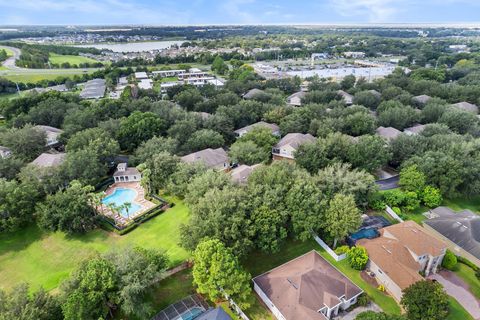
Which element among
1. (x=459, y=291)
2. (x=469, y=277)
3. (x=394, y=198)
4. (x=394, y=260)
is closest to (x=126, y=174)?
(x=394, y=260)

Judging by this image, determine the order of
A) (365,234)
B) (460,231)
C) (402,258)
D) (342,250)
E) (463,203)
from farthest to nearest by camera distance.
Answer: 1. (463,203)
2. (365,234)
3. (460,231)
4. (342,250)
5. (402,258)

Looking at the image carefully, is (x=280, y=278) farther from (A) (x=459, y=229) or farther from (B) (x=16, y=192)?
(B) (x=16, y=192)

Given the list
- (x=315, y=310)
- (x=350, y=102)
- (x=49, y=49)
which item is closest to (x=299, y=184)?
(x=315, y=310)

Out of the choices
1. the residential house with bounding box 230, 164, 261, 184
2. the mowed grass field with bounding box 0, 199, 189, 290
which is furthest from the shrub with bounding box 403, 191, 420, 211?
the mowed grass field with bounding box 0, 199, 189, 290

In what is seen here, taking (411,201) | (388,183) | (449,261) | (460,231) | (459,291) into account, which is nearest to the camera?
(459,291)

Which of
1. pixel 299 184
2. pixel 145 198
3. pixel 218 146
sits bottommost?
pixel 145 198

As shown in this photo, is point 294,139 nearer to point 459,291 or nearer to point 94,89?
point 459,291
